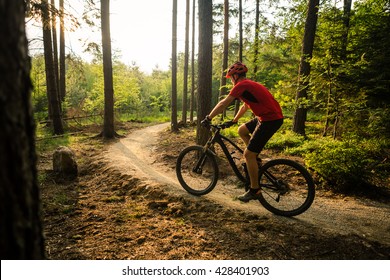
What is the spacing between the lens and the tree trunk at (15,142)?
1.39 m

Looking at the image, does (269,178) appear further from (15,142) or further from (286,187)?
(15,142)

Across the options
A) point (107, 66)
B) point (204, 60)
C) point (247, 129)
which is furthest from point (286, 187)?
point (107, 66)

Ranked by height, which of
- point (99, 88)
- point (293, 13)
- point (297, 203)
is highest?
point (293, 13)

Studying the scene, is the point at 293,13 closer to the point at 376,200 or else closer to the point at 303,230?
the point at 376,200

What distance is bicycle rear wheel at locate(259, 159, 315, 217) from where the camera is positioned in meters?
4.48

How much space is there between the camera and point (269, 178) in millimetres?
4730

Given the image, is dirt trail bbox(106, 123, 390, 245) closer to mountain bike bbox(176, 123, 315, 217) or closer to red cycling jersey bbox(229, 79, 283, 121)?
mountain bike bbox(176, 123, 315, 217)

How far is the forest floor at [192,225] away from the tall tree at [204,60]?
233cm

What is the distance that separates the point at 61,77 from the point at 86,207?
733 inches

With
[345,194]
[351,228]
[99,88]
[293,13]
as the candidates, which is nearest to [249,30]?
[293,13]

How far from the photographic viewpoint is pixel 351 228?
4.10 m

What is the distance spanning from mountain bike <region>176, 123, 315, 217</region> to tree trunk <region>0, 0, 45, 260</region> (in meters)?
3.73

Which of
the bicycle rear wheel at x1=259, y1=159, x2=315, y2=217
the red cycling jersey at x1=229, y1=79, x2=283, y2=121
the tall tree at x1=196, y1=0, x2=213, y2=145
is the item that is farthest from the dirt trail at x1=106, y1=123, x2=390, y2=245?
the tall tree at x1=196, y1=0, x2=213, y2=145

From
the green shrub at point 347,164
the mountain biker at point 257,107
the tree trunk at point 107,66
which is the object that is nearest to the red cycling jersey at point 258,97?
the mountain biker at point 257,107
